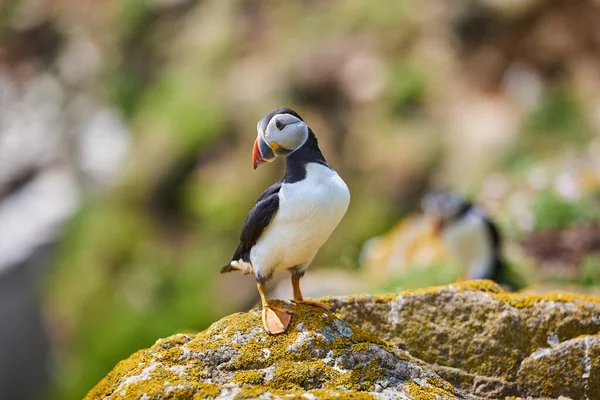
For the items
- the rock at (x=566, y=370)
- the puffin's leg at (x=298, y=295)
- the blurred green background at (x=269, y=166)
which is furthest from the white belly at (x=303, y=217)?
the blurred green background at (x=269, y=166)

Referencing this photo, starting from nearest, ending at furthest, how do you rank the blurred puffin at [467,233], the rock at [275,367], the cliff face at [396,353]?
the rock at [275,367], the cliff face at [396,353], the blurred puffin at [467,233]

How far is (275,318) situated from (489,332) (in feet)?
4.08

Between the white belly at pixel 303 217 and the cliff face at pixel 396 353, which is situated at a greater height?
the white belly at pixel 303 217

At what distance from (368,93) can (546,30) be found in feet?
10.5

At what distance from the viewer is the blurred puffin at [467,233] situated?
7.05 m

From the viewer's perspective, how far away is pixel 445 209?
283 inches

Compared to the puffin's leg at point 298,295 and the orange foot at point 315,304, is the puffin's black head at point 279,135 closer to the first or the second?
the puffin's leg at point 298,295

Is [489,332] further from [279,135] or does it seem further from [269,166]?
[269,166]

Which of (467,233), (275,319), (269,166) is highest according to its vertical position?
(269,166)

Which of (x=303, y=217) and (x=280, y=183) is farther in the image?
(x=280, y=183)

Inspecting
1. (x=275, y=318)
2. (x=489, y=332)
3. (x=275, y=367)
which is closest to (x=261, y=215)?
(x=275, y=318)

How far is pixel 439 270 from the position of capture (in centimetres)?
685

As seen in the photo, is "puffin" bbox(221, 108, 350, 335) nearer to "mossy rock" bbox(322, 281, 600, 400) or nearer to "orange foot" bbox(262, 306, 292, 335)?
"orange foot" bbox(262, 306, 292, 335)

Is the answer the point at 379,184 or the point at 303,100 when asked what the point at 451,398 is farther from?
the point at 303,100
